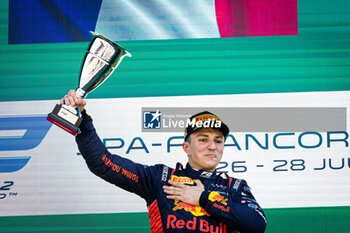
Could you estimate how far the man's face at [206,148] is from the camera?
→ 80.7 inches

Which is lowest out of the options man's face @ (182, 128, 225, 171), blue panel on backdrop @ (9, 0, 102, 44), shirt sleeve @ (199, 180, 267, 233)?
shirt sleeve @ (199, 180, 267, 233)

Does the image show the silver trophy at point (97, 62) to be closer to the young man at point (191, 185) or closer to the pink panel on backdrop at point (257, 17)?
the young man at point (191, 185)

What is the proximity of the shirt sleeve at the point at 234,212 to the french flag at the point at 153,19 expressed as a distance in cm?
126

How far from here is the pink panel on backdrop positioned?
2709 mm

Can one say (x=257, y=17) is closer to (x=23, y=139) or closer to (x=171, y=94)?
(x=171, y=94)

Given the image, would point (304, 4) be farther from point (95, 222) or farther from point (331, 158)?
point (95, 222)

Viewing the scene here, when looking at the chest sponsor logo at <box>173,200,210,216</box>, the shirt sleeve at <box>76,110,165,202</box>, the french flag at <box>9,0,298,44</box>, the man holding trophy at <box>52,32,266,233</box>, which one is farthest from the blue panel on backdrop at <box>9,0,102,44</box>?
the chest sponsor logo at <box>173,200,210,216</box>

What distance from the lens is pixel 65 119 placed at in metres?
1.71

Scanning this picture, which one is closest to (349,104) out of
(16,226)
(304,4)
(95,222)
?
(304,4)

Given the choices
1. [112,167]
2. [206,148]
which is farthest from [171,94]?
[112,167]

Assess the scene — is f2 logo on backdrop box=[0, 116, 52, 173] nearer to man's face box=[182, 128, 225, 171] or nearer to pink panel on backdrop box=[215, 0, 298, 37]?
man's face box=[182, 128, 225, 171]

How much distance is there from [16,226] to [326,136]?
2.15m

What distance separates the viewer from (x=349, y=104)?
8.72ft

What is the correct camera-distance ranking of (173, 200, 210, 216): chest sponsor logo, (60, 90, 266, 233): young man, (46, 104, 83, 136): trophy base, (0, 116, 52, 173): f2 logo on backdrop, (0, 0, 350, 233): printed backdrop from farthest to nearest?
(0, 116, 52, 173): f2 logo on backdrop → (0, 0, 350, 233): printed backdrop → (173, 200, 210, 216): chest sponsor logo → (60, 90, 266, 233): young man → (46, 104, 83, 136): trophy base
